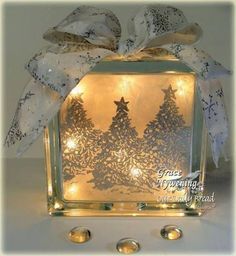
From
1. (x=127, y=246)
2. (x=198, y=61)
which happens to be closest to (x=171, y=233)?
(x=127, y=246)

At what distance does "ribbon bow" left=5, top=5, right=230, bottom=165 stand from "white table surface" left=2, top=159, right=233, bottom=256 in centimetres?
9

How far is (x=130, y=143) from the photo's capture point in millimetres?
584

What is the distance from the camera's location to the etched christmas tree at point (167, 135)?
58 cm

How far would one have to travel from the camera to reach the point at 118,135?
1.91 feet

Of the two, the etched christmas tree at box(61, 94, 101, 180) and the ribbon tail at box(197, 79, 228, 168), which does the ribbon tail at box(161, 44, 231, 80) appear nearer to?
the ribbon tail at box(197, 79, 228, 168)

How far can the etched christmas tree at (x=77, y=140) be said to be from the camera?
1.89 feet

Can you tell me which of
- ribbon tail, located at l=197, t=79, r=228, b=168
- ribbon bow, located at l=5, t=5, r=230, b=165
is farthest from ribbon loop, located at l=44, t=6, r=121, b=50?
ribbon tail, located at l=197, t=79, r=228, b=168

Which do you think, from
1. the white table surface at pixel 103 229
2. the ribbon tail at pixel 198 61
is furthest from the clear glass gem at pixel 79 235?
the ribbon tail at pixel 198 61

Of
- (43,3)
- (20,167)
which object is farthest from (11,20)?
(20,167)

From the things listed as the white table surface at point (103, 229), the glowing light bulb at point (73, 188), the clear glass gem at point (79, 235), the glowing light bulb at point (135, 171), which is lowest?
the white table surface at point (103, 229)

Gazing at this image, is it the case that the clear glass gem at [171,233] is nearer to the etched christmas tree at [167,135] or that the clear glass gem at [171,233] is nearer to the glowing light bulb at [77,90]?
the etched christmas tree at [167,135]

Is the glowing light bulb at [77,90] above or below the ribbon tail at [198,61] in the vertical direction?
below

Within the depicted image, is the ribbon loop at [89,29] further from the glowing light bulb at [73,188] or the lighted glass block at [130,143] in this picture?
the glowing light bulb at [73,188]

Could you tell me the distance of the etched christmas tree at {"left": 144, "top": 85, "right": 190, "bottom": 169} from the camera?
1.89 feet
